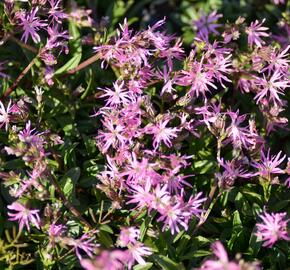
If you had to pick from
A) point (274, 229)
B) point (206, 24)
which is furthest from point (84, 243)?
point (206, 24)

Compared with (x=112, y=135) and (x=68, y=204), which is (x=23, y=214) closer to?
(x=68, y=204)

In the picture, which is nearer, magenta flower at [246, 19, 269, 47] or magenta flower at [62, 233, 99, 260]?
magenta flower at [62, 233, 99, 260]

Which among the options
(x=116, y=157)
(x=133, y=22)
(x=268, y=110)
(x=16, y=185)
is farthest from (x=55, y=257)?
(x=133, y=22)

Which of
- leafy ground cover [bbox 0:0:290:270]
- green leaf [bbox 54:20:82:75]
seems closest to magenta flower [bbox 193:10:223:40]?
leafy ground cover [bbox 0:0:290:270]

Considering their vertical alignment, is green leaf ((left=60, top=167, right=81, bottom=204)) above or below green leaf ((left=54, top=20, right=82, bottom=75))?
below

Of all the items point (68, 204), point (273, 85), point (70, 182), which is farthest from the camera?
point (273, 85)

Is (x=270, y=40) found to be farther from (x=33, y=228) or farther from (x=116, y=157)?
(x=33, y=228)

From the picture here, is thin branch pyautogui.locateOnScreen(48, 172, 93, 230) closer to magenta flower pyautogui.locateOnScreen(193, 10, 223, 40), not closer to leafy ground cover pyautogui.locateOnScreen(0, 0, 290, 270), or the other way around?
leafy ground cover pyautogui.locateOnScreen(0, 0, 290, 270)

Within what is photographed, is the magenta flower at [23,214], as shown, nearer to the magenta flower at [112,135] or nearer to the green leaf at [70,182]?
the green leaf at [70,182]
